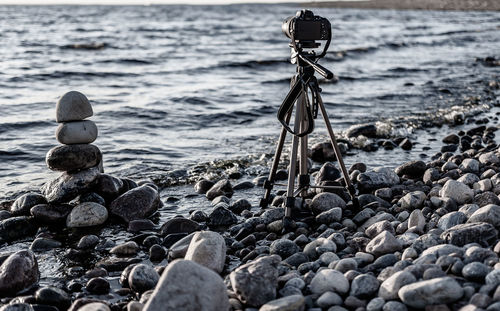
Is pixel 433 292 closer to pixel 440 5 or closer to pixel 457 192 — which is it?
pixel 457 192

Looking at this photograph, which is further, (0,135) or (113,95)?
(113,95)

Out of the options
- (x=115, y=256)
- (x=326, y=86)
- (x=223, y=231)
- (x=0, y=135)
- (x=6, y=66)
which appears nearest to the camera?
(x=115, y=256)

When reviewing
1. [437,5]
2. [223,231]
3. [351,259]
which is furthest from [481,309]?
[437,5]

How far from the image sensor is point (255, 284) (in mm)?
4039

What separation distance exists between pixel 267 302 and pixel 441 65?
21309 mm

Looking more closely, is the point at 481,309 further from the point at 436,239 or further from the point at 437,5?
the point at 437,5

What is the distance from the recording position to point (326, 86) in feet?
58.6

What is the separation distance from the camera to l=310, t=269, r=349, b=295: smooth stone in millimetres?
4105

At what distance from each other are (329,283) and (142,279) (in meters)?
1.56

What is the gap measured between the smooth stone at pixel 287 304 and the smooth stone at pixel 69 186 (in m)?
3.66

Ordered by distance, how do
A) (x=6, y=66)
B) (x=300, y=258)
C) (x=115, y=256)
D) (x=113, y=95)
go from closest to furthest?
(x=300, y=258) < (x=115, y=256) < (x=113, y=95) < (x=6, y=66)

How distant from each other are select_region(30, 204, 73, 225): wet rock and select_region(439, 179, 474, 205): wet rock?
14.6 ft

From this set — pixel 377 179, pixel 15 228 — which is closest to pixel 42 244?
pixel 15 228

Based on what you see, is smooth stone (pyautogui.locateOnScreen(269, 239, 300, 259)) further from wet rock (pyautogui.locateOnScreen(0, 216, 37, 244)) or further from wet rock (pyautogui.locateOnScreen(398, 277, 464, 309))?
wet rock (pyautogui.locateOnScreen(0, 216, 37, 244))
